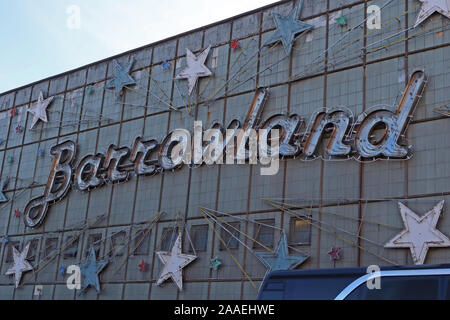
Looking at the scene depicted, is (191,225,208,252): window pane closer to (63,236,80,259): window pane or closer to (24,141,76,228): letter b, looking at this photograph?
(63,236,80,259): window pane

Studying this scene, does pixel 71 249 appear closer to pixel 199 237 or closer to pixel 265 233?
pixel 199 237

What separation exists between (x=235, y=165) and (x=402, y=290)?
52.2 ft

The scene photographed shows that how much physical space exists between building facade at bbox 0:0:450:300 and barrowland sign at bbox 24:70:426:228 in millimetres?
82

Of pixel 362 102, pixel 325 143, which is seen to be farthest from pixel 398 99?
pixel 325 143

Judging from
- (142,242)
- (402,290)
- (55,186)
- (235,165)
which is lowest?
(402,290)

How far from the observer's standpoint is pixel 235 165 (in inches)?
965

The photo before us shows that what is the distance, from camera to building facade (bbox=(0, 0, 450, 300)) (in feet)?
66.9

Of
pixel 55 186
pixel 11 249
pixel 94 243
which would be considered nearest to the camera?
pixel 94 243

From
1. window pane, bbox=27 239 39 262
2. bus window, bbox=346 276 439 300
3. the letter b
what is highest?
the letter b

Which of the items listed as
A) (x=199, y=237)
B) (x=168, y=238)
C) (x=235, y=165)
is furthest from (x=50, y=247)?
(x=235, y=165)

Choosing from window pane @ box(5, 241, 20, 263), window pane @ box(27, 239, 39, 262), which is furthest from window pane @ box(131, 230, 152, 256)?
window pane @ box(5, 241, 20, 263)

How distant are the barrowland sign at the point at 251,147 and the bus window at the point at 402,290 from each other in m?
11.7

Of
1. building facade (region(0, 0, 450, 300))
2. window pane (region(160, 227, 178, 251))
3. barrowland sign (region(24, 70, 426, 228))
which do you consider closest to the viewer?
building facade (region(0, 0, 450, 300))
